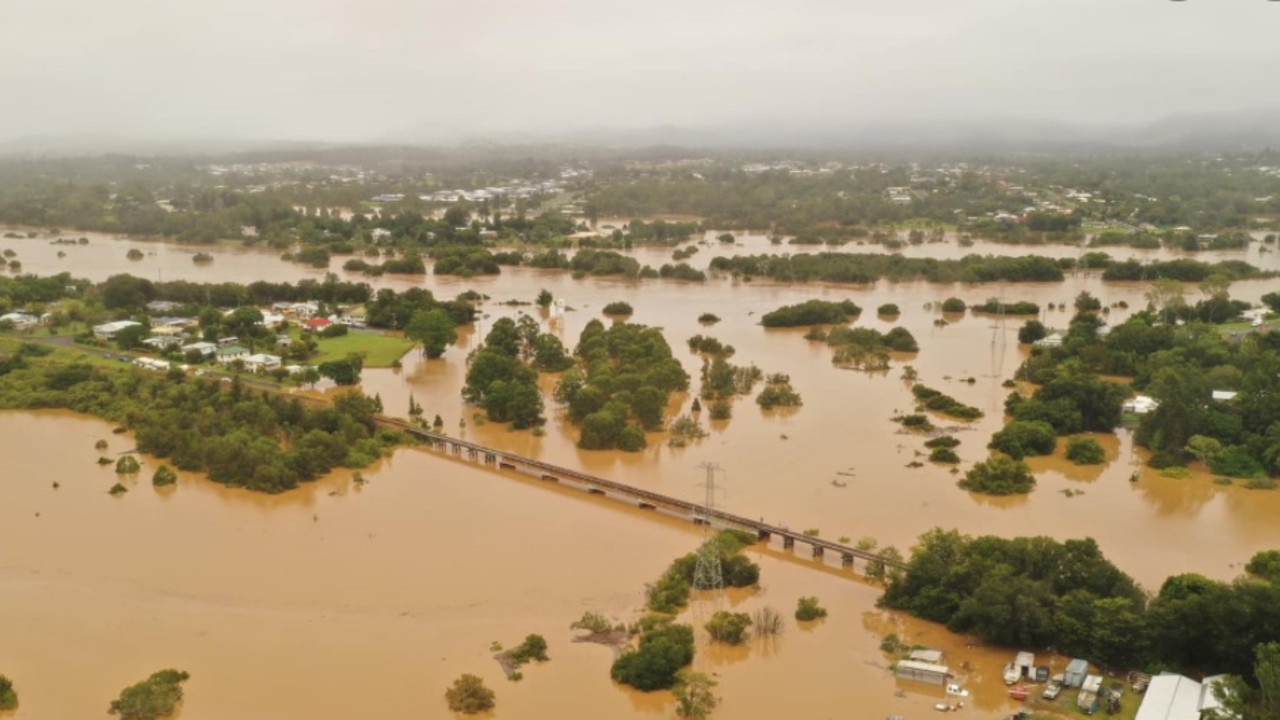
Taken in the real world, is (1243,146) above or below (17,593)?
above

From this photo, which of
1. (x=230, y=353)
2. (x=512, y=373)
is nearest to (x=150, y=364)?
(x=230, y=353)

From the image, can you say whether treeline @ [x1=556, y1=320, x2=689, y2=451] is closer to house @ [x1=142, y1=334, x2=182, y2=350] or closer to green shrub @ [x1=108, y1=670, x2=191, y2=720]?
green shrub @ [x1=108, y1=670, x2=191, y2=720]

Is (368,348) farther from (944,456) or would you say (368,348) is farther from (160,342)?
(944,456)

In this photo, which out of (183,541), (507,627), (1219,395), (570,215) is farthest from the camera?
(570,215)

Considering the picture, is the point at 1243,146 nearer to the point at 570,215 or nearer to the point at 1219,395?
the point at 570,215

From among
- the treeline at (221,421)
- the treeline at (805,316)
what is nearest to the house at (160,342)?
the treeline at (221,421)

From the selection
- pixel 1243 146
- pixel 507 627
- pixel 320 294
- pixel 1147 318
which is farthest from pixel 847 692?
pixel 1243 146
